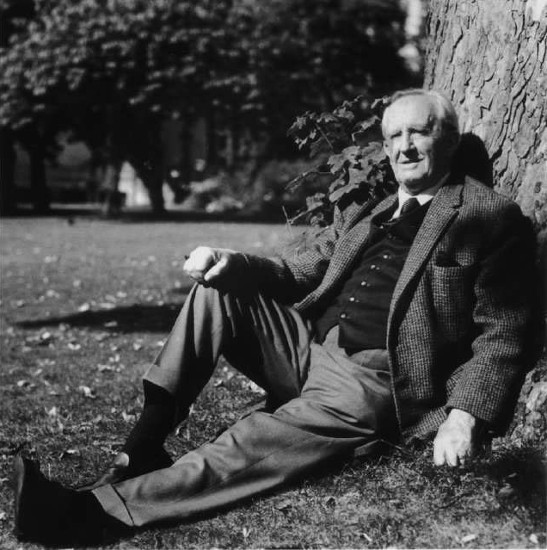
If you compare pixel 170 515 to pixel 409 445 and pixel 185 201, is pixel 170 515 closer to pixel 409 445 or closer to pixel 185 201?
pixel 409 445

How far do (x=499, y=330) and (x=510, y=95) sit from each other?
1186 mm

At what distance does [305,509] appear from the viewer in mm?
3148

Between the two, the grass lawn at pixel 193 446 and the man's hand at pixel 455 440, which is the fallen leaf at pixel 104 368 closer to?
the grass lawn at pixel 193 446

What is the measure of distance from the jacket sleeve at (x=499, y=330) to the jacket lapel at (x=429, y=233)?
20 centimetres

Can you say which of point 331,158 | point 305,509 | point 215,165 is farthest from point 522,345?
point 215,165

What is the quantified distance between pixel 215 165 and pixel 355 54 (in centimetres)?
749

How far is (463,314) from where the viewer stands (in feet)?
10.6

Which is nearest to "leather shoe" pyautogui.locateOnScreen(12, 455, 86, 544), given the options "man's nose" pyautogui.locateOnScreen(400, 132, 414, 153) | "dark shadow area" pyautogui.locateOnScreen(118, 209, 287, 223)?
"man's nose" pyautogui.locateOnScreen(400, 132, 414, 153)

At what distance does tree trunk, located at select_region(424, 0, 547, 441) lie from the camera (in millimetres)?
3447

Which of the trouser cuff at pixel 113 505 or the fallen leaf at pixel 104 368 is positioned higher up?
the trouser cuff at pixel 113 505

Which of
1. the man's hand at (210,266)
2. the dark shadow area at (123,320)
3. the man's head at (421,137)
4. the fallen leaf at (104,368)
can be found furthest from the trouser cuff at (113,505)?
the dark shadow area at (123,320)

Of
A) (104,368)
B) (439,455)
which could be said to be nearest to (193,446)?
(439,455)

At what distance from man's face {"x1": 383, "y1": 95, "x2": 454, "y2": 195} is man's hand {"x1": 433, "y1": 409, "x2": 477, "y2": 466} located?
985 mm

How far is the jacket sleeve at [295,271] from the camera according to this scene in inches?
141
